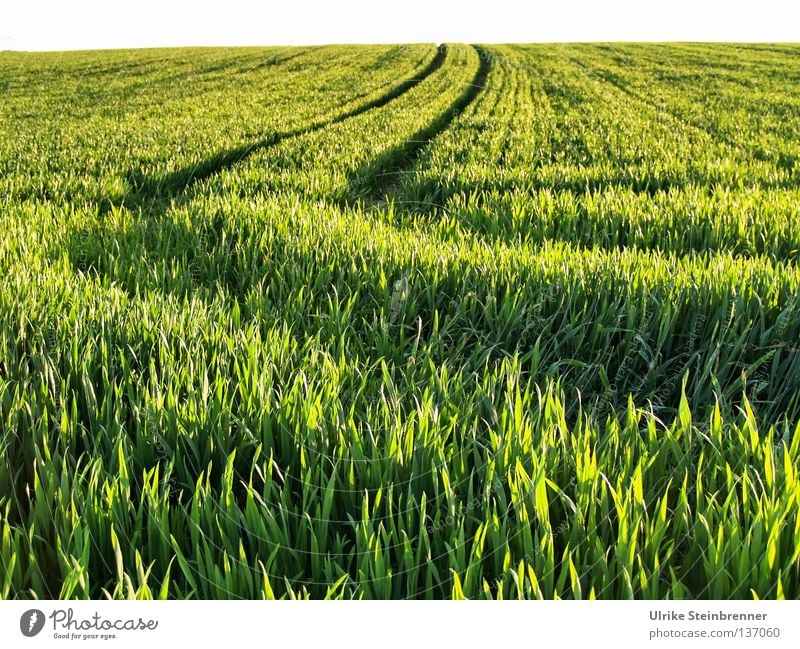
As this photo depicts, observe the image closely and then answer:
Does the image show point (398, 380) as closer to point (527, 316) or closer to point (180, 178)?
point (527, 316)

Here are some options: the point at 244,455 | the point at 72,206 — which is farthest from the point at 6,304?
the point at 72,206

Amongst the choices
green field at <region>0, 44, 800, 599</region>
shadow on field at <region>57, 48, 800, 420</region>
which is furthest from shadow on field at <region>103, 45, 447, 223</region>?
shadow on field at <region>57, 48, 800, 420</region>

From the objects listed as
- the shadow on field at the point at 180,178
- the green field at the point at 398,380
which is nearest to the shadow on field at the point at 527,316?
the green field at the point at 398,380

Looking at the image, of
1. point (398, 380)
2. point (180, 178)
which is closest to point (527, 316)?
point (398, 380)

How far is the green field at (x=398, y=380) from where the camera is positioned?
1.08 m

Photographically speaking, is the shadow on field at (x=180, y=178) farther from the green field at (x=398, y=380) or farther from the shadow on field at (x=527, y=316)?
the shadow on field at (x=527, y=316)

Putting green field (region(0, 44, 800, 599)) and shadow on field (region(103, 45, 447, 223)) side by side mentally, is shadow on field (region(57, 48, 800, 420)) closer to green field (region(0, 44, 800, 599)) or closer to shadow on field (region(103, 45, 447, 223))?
green field (region(0, 44, 800, 599))

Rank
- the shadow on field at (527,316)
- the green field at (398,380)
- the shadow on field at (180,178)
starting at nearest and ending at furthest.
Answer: the green field at (398,380) → the shadow on field at (527,316) → the shadow on field at (180,178)

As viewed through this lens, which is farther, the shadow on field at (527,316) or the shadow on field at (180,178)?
the shadow on field at (180,178)

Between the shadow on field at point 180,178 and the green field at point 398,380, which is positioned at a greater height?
the shadow on field at point 180,178
